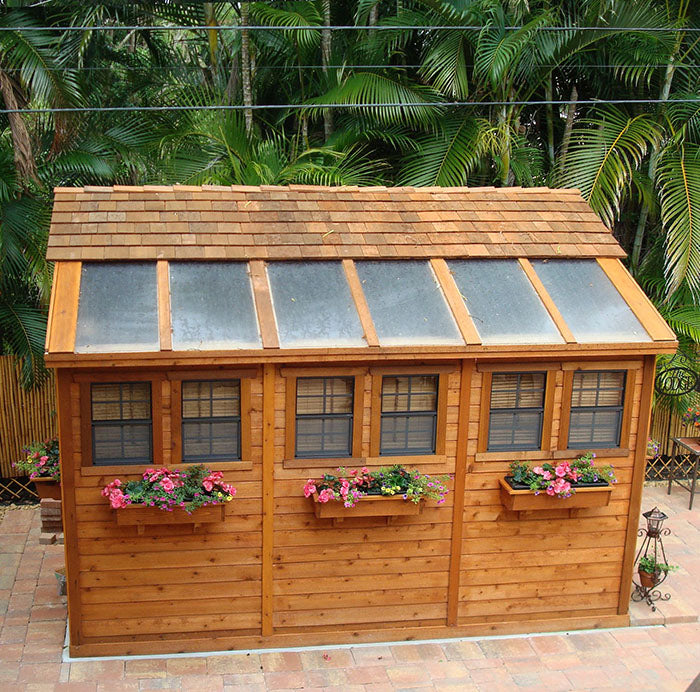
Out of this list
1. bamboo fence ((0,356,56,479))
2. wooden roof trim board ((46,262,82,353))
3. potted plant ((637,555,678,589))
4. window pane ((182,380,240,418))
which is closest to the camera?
wooden roof trim board ((46,262,82,353))

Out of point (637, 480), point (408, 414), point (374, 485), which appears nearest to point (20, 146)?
point (408, 414)

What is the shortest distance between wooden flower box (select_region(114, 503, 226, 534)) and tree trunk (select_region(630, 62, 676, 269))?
7.00m

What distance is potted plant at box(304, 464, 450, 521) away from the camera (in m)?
6.44

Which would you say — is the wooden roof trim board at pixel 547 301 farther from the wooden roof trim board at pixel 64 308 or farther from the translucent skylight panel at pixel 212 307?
the wooden roof trim board at pixel 64 308

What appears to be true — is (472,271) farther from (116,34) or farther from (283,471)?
(116,34)

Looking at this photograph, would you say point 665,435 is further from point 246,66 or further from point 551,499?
point 246,66

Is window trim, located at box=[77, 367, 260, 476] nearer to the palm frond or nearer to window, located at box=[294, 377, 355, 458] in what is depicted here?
window, located at box=[294, 377, 355, 458]

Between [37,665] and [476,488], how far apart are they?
3749mm

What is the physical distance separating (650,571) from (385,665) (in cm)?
268

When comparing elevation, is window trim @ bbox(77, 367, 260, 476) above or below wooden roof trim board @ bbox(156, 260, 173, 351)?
below

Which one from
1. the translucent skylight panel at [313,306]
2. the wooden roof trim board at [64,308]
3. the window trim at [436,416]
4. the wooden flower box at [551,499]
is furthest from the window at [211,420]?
the wooden flower box at [551,499]

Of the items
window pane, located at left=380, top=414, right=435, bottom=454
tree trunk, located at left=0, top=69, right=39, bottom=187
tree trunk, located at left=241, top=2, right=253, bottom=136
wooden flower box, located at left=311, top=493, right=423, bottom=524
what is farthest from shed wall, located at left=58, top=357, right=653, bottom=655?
tree trunk, located at left=241, top=2, right=253, bottom=136

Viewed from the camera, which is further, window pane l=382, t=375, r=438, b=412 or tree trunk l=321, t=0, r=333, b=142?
tree trunk l=321, t=0, r=333, b=142

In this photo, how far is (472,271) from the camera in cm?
716
